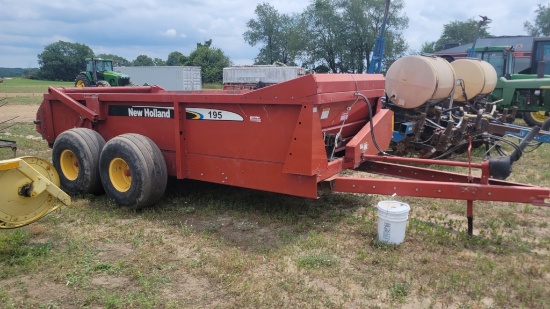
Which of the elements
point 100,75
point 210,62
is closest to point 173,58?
point 210,62

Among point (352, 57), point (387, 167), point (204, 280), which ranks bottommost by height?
point (204, 280)

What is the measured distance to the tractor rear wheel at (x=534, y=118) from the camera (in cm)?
1274

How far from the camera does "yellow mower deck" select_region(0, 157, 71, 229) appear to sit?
3588mm

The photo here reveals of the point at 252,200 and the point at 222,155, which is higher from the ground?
the point at 222,155

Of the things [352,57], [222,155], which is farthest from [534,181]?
[352,57]

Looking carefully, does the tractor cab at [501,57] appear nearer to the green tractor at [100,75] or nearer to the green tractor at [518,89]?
the green tractor at [518,89]

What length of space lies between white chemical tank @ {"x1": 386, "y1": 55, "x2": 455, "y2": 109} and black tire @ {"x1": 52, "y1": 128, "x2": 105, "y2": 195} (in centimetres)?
499

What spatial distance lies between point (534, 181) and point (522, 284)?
3872 mm

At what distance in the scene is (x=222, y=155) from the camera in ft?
15.2

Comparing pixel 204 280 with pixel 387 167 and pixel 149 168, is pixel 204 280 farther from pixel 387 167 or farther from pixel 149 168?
pixel 387 167

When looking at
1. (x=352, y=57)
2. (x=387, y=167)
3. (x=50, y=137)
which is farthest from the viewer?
(x=352, y=57)

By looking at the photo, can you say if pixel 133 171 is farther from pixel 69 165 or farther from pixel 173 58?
pixel 173 58

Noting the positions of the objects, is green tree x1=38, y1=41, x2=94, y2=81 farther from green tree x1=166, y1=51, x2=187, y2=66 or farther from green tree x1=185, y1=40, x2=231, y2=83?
green tree x1=185, y1=40, x2=231, y2=83

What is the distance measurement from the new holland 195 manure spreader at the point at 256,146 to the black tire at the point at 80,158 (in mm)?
12
